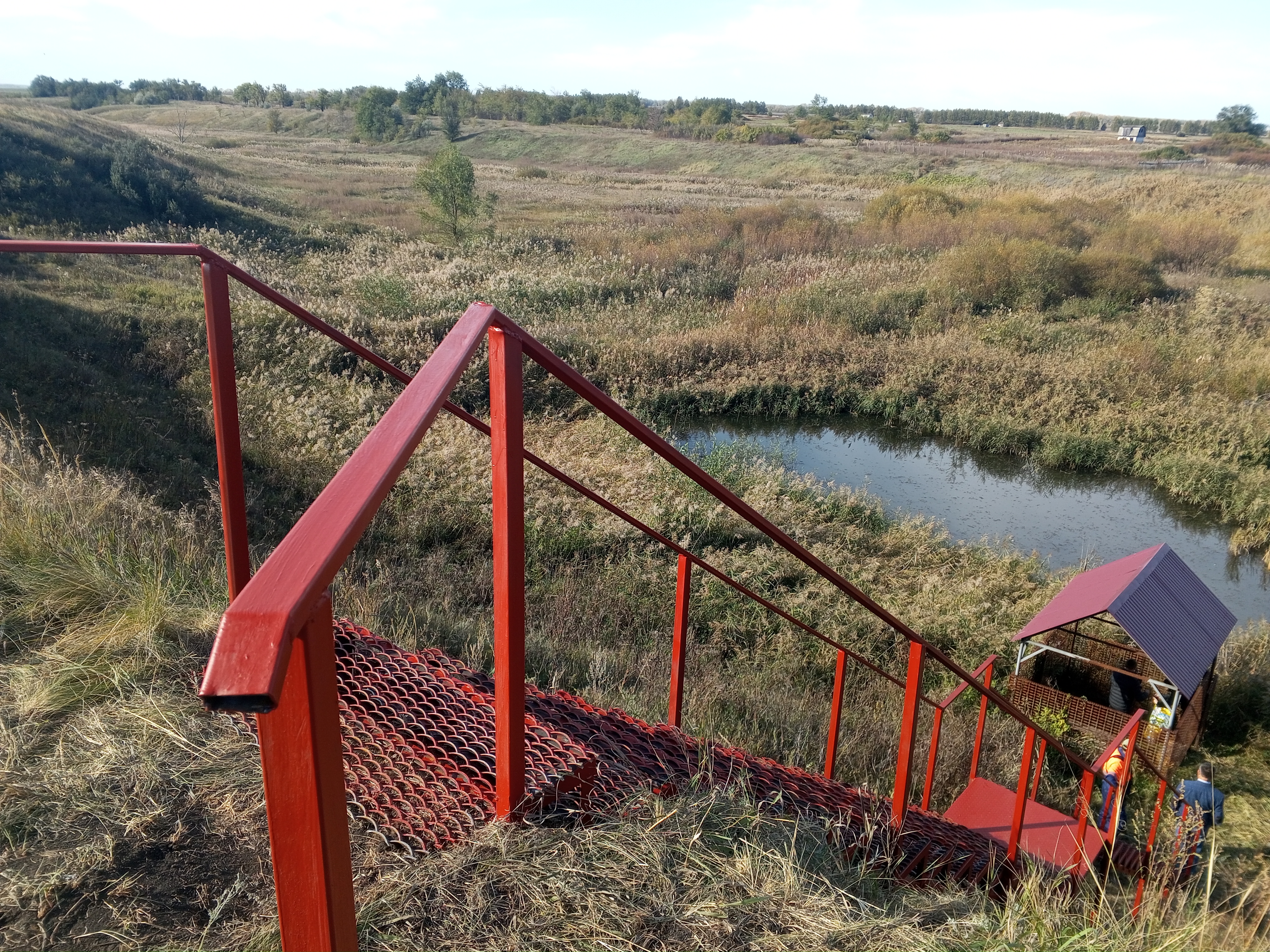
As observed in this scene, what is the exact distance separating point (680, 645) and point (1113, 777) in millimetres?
4260

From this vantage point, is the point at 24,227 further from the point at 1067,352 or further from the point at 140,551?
the point at 1067,352

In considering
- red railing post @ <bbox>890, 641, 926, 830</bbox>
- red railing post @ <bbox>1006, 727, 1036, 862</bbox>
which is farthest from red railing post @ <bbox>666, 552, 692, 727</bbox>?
red railing post @ <bbox>1006, 727, 1036, 862</bbox>

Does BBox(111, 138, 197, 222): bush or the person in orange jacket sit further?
BBox(111, 138, 197, 222): bush

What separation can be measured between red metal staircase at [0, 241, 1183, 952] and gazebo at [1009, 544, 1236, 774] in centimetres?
358

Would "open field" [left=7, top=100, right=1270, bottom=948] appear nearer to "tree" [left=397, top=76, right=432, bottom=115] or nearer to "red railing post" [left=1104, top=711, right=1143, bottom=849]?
"red railing post" [left=1104, top=711, right=1143, bottom=849]

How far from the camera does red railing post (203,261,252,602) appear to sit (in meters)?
2.75

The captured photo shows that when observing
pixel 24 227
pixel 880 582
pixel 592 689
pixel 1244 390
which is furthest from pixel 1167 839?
Result: pixel 24 227

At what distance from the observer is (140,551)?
4.16 metres

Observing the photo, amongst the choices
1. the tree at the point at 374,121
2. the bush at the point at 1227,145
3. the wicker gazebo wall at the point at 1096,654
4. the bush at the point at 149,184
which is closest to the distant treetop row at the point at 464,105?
the tree at the point at 374,121

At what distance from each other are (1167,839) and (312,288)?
16577mm

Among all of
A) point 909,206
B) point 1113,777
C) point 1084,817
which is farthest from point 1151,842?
point 909,206

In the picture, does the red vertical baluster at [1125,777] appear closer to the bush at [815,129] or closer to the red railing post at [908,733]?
the red railing post at [908,733]

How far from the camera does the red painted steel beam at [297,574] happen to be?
0.77m

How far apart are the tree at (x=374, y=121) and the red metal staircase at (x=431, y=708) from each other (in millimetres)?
66044
